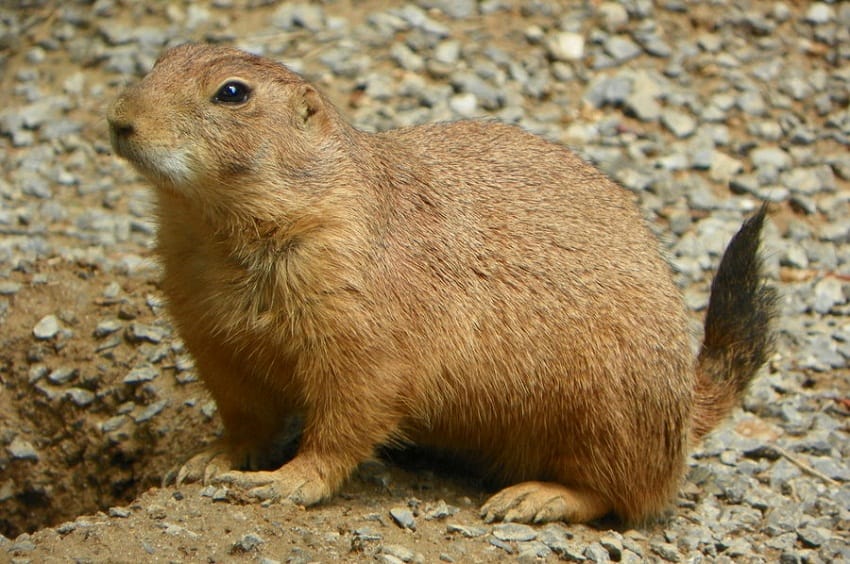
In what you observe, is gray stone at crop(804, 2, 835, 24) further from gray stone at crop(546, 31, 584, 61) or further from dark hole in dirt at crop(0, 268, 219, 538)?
dark hole in dirt at crop(0, 268, 219, 538)

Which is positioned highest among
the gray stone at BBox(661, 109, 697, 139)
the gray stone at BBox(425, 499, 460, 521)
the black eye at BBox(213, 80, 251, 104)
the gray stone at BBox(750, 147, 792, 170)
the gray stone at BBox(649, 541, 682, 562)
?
the black eye at BBox(213, 80, 251, 104)

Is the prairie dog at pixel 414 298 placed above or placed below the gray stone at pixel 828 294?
above

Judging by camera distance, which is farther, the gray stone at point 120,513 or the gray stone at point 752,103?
the gray stone at point 752,103

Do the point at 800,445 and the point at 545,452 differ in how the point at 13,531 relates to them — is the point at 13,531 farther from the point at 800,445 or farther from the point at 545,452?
the point at 800,445

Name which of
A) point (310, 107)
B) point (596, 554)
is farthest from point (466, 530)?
point (310, 107)

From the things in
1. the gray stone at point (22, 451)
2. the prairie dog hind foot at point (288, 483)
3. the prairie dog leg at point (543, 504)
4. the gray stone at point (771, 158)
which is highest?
the gray stone at point (771, 158)

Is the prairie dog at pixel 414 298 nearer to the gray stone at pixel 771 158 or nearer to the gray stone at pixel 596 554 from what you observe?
the gray stone at pixel 596 554

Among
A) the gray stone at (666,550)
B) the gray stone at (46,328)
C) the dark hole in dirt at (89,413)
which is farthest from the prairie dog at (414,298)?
the gray stone at (46,328)

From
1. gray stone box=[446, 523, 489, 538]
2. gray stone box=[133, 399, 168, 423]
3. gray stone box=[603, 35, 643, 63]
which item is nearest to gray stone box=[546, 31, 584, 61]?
gray stone box=[603, 35, 643, 63]
